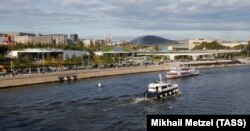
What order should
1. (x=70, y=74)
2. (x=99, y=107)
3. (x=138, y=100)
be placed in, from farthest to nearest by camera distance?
(x=70, y=74), (x=138, y=100), (x=99, y=107)

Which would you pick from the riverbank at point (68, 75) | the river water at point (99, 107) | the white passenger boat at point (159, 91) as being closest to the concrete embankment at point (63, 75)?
the riverbank at point (68, 75)

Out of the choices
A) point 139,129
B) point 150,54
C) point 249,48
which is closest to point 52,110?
point 139,129

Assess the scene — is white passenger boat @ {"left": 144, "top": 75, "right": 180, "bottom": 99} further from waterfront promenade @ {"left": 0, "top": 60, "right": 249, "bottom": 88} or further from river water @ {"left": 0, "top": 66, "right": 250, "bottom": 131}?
waterfront promenade @ {"left": 0, "top": 60, "right": 249, "bottom": 88}

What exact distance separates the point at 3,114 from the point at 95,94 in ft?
42.4

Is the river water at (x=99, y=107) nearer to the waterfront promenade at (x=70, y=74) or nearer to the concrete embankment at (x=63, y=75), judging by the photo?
the concrete embankment at (x=63, y=75)

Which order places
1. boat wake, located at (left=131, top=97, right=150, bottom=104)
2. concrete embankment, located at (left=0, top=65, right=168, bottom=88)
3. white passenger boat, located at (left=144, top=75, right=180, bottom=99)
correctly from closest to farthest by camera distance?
1. boat wake, located at (left=131, top=97, right=150, bottom=104)
2. white passenger boat, located at (left=144, top=75, right=180, bottom=99)
3. concrete embankment, located at (left=0, top=65, right=168, bottom=88)

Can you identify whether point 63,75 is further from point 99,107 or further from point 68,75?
point 99,107

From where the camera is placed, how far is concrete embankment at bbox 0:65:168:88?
53812 millimetres

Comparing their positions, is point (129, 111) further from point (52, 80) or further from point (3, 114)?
point (52, 80)

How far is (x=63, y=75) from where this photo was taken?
210 ft

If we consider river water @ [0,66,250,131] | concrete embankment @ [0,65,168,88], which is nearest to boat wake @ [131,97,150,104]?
river water @ [0,66,250,131]

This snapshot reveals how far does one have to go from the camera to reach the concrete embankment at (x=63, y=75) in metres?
53.8

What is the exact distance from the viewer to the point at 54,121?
28.6 metres

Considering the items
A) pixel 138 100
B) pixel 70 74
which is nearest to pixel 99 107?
pixel 138 100
